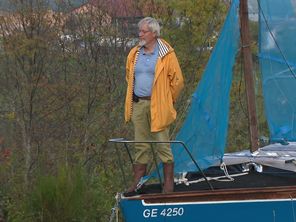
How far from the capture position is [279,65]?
828 cm

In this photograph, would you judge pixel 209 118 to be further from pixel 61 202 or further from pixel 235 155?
pixel 61 202

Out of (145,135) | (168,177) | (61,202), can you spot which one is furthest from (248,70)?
(61,202)

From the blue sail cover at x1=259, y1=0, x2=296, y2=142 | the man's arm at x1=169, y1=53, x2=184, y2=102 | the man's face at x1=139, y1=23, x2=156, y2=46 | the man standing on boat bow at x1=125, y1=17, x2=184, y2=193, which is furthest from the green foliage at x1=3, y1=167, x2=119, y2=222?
the blue sail cover at x1=259, y1=0, x2=296, y2=142

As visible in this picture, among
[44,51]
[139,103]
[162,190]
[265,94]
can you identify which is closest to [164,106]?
[139,103]

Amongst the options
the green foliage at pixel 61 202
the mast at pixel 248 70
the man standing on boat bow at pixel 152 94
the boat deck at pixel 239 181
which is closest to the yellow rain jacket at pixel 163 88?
the man standing on boat bow at pixel 152 94

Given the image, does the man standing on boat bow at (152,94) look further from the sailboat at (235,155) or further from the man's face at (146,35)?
the sailboat at (235,155)

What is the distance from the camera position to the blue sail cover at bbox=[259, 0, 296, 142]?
Result: 8.21m

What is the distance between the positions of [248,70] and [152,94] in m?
1.29

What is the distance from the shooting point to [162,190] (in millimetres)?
7246

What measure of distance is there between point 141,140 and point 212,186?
0.83 metres

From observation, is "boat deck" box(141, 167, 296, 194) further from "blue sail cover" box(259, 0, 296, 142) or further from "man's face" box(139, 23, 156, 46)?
"man's face" box(139, 23, 156, 46)

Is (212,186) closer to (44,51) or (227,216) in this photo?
(227,216)

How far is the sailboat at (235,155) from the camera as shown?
6.93 metres

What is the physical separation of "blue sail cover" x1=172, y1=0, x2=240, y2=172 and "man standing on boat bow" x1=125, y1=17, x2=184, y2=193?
241mm
